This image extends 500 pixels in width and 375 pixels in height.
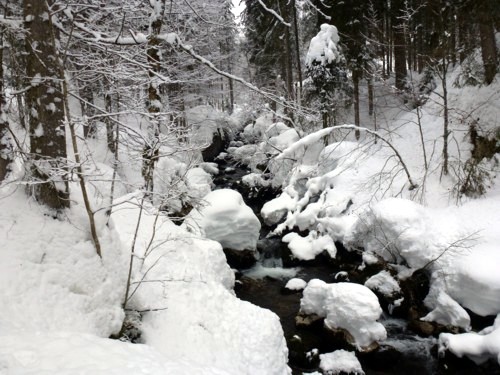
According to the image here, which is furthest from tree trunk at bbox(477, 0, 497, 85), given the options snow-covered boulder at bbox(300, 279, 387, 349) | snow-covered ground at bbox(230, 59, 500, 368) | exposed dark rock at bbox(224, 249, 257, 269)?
exposed dark rock at bbox(224, 249, 257, 269)

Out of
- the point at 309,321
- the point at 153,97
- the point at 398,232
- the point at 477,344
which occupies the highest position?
the point at 153,97

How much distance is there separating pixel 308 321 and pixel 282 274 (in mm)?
3076

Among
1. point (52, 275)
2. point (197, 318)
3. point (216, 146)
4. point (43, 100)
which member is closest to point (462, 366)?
point (197, 318)

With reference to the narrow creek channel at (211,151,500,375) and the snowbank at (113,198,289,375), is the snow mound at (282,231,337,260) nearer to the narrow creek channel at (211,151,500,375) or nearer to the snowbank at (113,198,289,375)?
the narrow creek channel at (211,151,500,375)

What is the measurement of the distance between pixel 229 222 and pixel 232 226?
0.59ft

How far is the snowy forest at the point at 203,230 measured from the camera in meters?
4.48

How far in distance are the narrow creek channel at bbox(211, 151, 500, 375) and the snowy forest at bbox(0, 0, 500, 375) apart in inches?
1.8

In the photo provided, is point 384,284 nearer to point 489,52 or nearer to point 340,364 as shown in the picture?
point 340,364

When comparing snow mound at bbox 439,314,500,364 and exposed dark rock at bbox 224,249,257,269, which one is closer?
snow mound at bbox 439,314,500,364

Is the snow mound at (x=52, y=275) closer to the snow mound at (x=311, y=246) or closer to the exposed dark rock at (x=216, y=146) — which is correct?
the snow mound at (x=311, y=246)

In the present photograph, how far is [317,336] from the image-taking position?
28.9 feet

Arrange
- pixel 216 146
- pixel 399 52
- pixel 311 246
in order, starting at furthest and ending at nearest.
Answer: pixel 216 146 → pixel 399 52 → pixel 311 246

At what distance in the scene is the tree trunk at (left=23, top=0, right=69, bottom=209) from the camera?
4.43 metres

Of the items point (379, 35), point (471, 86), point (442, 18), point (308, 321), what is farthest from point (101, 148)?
point (379, 35)
